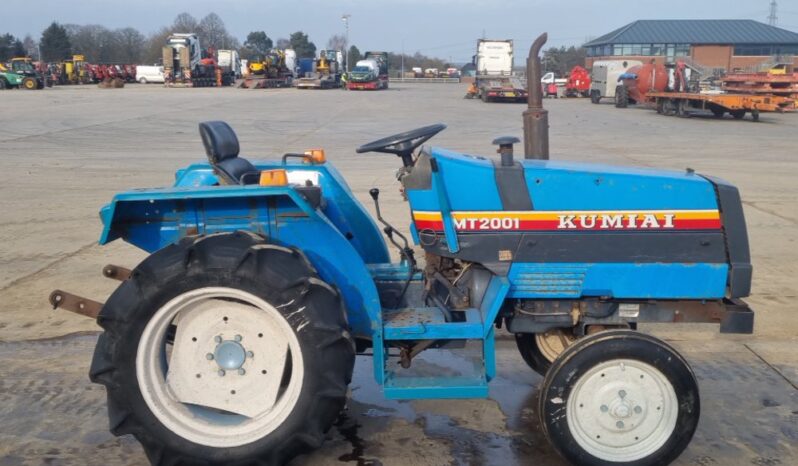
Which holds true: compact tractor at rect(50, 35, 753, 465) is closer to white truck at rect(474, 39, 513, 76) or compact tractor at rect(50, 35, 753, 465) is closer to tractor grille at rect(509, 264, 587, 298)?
tractor grille at rect(509, 264, 587, 298)

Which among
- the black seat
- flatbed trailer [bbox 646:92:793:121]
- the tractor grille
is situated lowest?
the tractor grille

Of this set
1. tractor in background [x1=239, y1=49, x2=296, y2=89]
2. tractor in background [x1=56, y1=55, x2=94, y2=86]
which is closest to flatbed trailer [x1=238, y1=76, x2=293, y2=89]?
tractor in background [x1=239, y1=49, x2=296, y2=89]

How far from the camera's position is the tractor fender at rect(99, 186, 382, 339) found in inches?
134

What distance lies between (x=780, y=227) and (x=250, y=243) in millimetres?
7430

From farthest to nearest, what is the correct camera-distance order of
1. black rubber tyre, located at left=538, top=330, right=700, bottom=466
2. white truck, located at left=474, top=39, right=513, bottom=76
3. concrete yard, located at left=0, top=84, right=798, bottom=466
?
1. white truck, located at left=474, top=39, right=513, bottom=76
2. concrete yard, located at left=0, top=84, right=798, bottom=466
3. black rubber tyre, located at left=538, top=330, right=700, bottom=466

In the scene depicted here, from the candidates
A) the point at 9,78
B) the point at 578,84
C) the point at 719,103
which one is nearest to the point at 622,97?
the point at 719,103

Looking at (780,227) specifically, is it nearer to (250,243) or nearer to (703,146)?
(250,243)

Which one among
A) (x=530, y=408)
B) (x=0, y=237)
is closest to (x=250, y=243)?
(x=530, y=408)

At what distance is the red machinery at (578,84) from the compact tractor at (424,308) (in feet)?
134

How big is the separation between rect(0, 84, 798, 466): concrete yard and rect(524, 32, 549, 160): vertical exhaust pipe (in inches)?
53.6

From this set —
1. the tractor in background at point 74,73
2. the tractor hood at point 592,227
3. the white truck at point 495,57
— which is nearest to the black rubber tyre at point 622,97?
the white truck at point 495,57

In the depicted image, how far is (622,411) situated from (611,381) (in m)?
0.13

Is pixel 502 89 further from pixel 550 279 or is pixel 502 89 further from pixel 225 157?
pixel 550 279

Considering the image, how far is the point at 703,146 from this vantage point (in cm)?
1739
